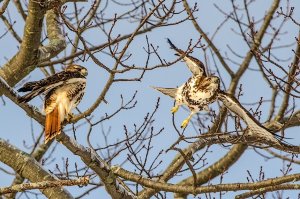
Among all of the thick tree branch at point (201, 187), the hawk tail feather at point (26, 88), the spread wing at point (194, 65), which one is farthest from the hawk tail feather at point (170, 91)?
the hawk tail feather at point (26, 88)

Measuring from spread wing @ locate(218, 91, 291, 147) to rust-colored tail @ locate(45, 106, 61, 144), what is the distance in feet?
6.22

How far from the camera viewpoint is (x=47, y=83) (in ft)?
18.8

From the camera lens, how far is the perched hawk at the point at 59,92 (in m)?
5.53

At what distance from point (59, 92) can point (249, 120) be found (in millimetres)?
2115

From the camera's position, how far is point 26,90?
536cm

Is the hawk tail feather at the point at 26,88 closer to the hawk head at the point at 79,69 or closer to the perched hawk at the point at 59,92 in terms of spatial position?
the perched hawk at the point at 59,92

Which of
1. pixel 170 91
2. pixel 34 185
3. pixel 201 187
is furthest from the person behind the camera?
pixel 170 91

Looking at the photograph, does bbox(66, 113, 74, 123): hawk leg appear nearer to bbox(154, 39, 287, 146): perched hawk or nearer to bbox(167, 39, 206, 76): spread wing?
bbox(154, 39, 287, 146): perched hawk

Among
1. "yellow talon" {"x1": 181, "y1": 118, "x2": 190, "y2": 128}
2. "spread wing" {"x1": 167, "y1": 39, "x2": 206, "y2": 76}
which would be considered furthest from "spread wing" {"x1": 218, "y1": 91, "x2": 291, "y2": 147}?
"yellow talon" {"x1": 181, "y1": 118, "x2": 190, "y2": 128}

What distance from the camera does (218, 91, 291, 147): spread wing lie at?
19.7ft

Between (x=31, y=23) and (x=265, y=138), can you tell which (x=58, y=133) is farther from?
(x=265, y=138)

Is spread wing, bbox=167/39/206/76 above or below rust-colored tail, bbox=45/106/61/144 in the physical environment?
above

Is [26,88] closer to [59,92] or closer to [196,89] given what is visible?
[59,92]

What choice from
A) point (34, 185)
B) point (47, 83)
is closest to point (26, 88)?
point (47, 83)
